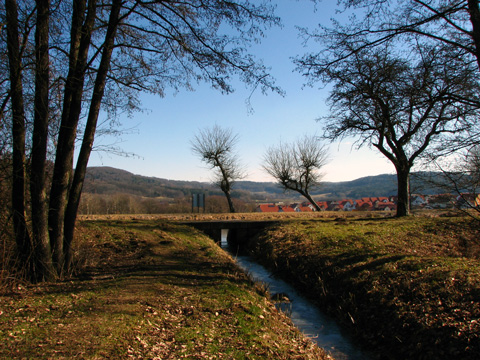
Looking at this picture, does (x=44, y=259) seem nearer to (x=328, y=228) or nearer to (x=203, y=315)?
(x=203, y=315)

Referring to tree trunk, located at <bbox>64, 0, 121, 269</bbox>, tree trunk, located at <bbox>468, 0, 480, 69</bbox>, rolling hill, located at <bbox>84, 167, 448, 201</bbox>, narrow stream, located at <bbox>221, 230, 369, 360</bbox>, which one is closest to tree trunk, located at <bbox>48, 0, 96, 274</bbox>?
tree trunk, located at <bbox>64, 0, 121, 269</bbox>

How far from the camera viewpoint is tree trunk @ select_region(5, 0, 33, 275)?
544cm

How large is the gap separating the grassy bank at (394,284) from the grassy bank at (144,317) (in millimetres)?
1658

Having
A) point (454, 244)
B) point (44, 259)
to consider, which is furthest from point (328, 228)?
point (44, 259)

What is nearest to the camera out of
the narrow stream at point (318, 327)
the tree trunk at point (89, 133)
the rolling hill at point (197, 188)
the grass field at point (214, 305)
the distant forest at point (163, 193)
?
the grass field at point (214, 305)

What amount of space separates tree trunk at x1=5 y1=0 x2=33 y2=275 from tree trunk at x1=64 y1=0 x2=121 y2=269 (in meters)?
1.04

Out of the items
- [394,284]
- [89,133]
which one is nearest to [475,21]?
[394,284]

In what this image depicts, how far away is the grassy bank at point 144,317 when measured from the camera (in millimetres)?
3727

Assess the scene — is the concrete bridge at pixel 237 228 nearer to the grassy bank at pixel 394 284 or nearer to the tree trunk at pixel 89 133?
the grassy bank at pixel 394 284

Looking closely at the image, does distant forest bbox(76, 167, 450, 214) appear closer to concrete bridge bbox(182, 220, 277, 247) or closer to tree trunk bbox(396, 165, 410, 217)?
tree trunk bbox(396, 165, 410, 217)

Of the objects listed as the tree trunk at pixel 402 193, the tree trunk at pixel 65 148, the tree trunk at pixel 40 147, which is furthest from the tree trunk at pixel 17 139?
the tree trunk at pixel 402 193

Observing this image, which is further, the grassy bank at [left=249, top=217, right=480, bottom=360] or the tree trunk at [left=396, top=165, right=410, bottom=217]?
the tree trunk at [left=396, top=165, right=410, bottom=217]

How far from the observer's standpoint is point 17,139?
220 inches

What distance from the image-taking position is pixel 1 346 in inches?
134
